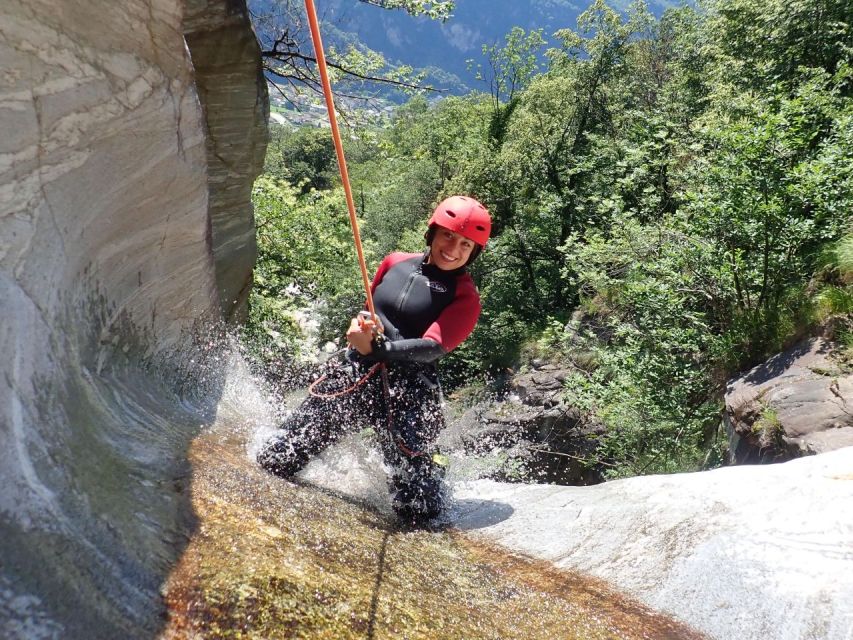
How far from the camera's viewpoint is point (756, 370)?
6.26 meters

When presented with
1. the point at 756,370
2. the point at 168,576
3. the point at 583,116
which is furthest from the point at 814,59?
the point at 168,576

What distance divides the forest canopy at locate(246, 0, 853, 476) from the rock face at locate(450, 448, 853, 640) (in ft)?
10.2

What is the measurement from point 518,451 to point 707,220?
7.45 meters

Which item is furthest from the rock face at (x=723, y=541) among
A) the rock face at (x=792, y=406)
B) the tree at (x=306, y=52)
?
the tree at (x=306, y=52)

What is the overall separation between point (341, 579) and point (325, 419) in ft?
4.84

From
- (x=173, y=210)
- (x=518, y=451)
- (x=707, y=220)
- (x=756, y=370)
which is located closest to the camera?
(x=173, y=210)

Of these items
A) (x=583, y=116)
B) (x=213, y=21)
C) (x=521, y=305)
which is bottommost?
(x=521, y=305)

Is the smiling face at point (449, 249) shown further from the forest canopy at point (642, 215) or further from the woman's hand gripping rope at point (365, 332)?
the forest canopy at point (642, 215)

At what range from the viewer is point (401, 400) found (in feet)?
11.9

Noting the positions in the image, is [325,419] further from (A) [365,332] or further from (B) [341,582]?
(B) [341,582]

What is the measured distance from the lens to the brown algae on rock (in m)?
1.85

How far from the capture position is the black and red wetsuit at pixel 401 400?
353 centimetres

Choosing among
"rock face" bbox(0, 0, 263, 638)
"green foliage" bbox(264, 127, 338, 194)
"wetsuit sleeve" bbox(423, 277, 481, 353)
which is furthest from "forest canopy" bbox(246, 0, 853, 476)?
"green foliage" bbox(264, 127, 338, 194)

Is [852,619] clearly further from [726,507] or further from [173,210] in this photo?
[173,210]
